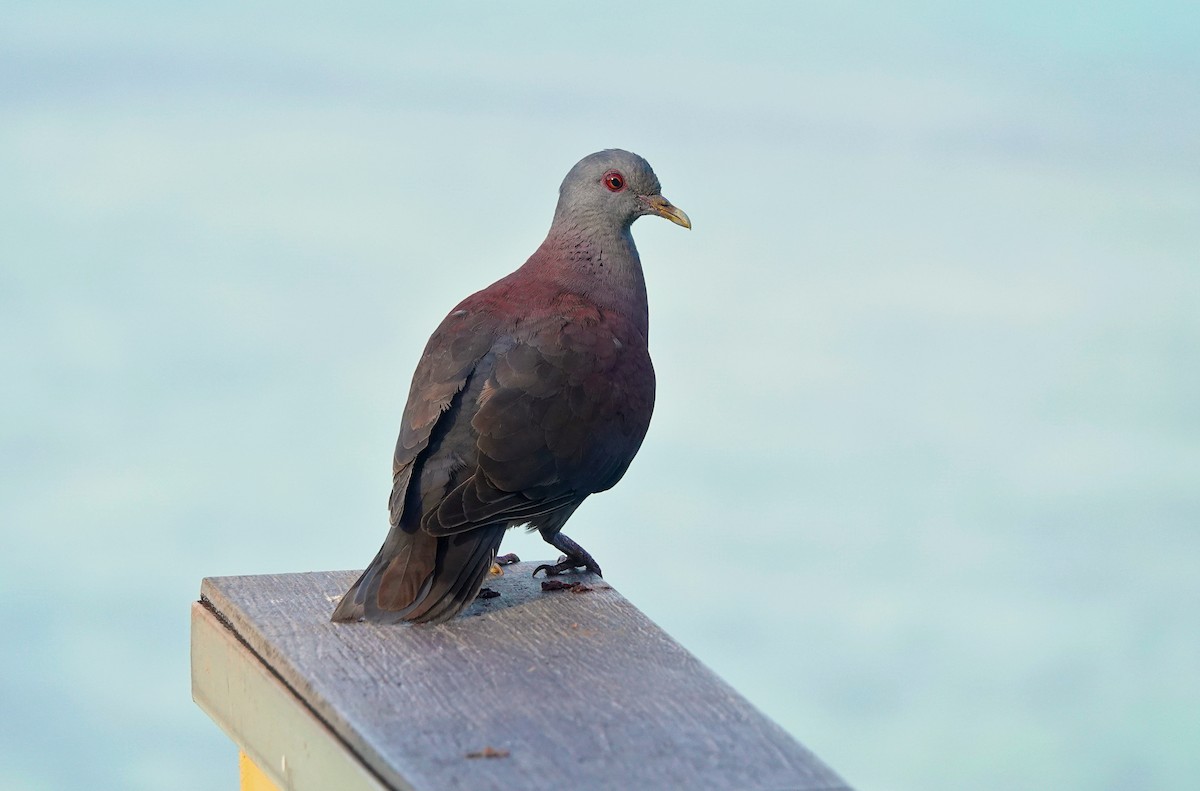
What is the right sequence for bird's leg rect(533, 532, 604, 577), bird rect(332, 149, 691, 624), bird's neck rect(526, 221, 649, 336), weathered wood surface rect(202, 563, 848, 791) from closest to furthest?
weathered wood surface rect(202, 563, 848, 791) < bird rect(332, 149, 691, 624) < bird's leg rect(533, 532, 604, 577) < bird's neck rect(526, 221, 649, 336)

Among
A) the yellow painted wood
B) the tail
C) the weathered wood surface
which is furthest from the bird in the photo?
the yellow painted wood

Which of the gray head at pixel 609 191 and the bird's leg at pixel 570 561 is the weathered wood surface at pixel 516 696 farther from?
the gray head at pixel 609 191

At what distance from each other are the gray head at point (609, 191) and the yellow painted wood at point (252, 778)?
1600mm

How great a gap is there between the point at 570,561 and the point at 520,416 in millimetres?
340

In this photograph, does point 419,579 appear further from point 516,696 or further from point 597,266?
point 597,266

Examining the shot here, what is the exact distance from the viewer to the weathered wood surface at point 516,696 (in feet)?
6.61

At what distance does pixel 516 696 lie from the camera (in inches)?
91.2

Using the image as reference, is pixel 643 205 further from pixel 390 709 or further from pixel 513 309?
pixel 390 709

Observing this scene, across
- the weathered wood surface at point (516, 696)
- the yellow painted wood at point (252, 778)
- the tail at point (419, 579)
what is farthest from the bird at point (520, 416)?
the yellow painted wood at point (252, 778)

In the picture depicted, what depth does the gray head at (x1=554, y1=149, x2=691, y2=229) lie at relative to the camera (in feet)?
12.6

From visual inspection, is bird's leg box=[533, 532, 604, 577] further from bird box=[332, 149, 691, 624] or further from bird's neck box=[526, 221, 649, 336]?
bird's neck box=[526, 221, 649, 336]

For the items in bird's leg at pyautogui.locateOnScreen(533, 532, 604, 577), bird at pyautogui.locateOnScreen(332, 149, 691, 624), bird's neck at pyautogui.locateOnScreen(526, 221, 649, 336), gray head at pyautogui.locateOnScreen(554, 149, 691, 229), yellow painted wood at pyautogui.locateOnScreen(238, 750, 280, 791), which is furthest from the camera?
gray head at pyautogui.locateOnScreen(554, 149, 691, 229)

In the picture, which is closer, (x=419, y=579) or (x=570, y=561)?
(x=419, y=579)

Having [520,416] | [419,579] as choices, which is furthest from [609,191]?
[419,579]
